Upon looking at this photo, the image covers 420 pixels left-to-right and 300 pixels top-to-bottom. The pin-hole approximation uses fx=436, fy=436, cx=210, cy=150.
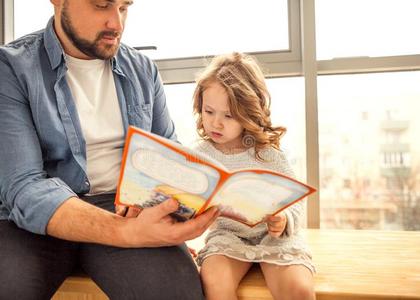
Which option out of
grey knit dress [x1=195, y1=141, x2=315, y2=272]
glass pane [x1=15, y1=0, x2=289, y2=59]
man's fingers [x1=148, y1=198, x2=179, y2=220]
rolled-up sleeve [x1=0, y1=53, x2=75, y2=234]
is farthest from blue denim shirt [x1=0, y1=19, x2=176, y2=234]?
glass pane [x1=15, y1=0, x2=289, y2=59]

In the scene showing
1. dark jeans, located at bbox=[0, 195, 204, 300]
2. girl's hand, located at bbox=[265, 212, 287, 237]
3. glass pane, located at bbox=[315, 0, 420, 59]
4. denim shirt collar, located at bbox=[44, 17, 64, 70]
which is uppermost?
glass pane, located at bbox=[315, 0, 420, 59]

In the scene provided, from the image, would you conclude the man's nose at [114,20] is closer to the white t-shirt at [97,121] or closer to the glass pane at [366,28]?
the white t-shirt at [97,121]

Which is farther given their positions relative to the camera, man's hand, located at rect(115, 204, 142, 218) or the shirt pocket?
the shirt pocket

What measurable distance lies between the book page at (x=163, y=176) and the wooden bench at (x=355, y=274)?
0.33 metres

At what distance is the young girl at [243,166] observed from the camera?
1.05 meters

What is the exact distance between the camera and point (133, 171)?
0.84 metres

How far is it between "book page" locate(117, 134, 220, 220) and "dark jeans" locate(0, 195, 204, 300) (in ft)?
0.53

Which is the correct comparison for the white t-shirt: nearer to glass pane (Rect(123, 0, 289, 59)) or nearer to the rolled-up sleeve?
the rolled-up sleeve

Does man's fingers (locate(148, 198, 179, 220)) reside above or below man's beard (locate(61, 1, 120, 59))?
below

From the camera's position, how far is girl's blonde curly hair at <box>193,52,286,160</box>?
129 centimetres

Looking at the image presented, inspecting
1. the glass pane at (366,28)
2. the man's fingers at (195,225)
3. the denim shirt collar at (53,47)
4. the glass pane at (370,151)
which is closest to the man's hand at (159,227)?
the man's fingers at (195,225)

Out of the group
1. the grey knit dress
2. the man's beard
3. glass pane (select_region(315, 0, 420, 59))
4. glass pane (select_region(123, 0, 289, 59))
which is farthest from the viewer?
glass pane (select_region(123, 0, 289, 59))

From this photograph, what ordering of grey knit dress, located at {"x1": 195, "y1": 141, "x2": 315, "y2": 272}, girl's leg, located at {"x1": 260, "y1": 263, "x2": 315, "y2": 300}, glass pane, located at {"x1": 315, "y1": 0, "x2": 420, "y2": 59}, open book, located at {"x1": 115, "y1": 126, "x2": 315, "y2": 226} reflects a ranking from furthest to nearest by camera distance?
glass pane, located at {"x1": 315, "y1": 0, "x2": 420, "y2": 59}
grey knit dress, located at {"x1": 195, "y1": 141, "x2": 315, "y2": 272}
girl's leg, located at {"x1": 260, "y1": 263, "x2": 315, "y2": 300}
open book, located at {"x1": 115, "y1": 126, "x2": 315, "y2": 226}

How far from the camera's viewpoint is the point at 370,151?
1.91 meters
